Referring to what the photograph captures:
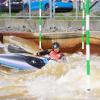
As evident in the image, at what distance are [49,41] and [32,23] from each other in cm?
205

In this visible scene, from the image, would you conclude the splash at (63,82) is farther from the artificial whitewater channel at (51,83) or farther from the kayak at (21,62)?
the kayak at (21,62)

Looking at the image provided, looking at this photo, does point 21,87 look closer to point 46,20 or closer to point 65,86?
point 65,86

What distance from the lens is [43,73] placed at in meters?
12.5

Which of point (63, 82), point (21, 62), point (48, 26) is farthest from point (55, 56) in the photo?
point (48, 26)

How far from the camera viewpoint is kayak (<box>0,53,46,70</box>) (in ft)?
43.5

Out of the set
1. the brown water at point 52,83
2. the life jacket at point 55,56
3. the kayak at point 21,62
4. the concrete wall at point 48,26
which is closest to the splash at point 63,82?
the brown water at point 52,83

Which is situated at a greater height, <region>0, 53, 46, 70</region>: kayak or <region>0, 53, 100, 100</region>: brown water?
<region>0, 53, 46, 70</region>: kayak

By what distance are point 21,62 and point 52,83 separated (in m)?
2.34

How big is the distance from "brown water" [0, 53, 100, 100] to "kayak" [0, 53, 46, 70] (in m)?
0.15

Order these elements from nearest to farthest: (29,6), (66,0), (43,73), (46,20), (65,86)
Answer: (65,86)
(43,73)
(46,20)
(29,6)
(66,0)

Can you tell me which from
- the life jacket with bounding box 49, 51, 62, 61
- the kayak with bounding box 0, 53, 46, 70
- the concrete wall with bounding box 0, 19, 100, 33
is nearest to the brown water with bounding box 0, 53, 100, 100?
the kayak with bounding box 0, 53, 46, 70

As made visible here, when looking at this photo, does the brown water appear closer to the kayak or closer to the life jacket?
the kayak

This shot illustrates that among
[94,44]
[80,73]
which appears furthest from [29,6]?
[80,73]

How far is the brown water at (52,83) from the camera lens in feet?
33.0
